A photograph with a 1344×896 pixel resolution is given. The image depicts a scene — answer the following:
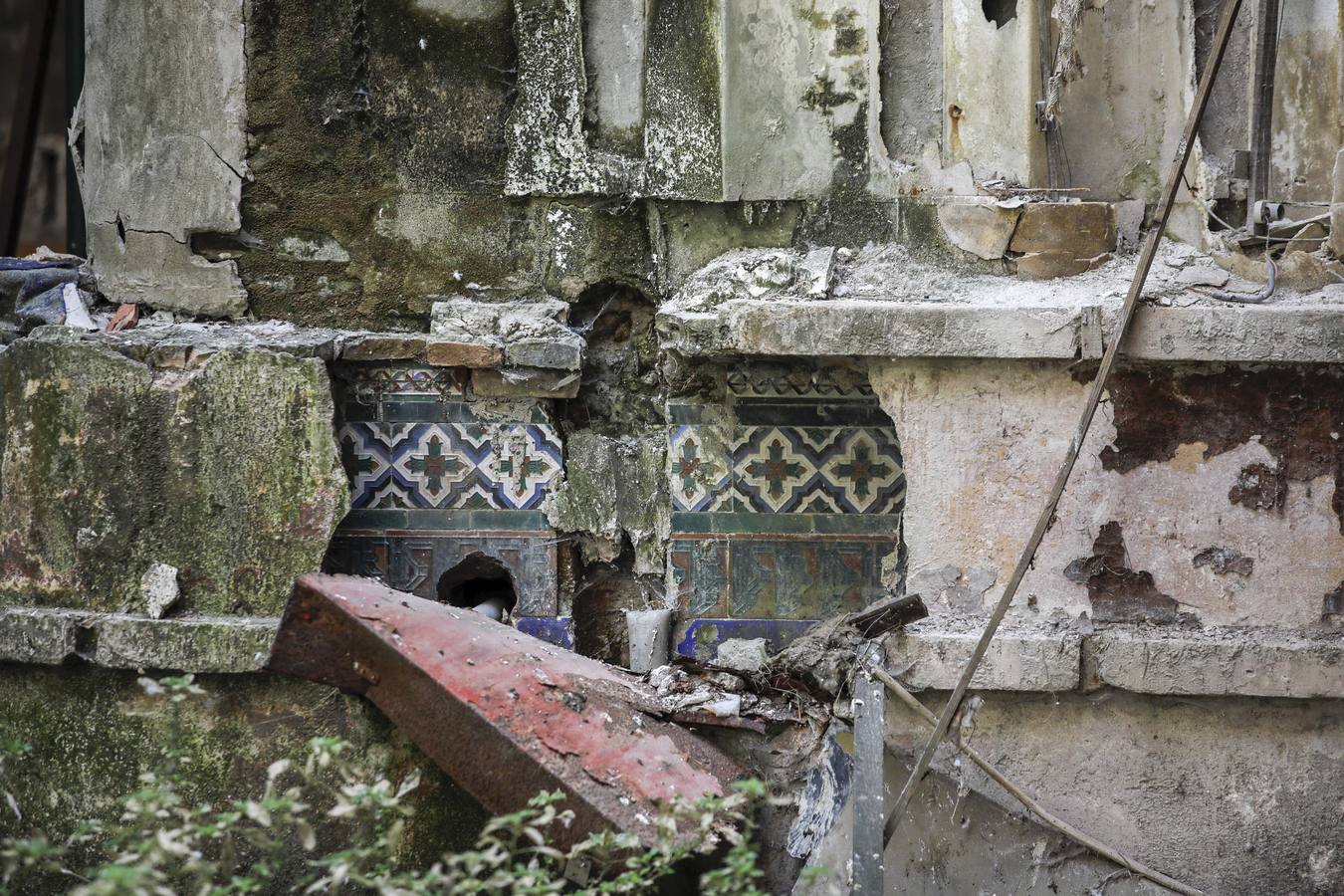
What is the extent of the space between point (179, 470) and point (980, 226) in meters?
2.45

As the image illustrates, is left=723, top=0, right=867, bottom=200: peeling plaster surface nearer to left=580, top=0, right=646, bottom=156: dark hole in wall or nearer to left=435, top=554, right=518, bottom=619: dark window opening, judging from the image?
left=580, top=0, right=646, bottom=156: dark hole in wall

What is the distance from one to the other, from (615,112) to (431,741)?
1.98 metres

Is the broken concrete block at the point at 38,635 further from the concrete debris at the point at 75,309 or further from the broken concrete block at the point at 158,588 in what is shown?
the concrete debris at the point at 75,309

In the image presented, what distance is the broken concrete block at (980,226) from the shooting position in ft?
12.8

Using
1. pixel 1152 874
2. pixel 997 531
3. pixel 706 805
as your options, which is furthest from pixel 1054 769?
pixel 706 805

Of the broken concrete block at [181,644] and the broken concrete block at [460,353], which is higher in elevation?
the broken concrete block at [460,353]

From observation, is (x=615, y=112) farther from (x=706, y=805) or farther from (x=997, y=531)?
(x=706, y=805)

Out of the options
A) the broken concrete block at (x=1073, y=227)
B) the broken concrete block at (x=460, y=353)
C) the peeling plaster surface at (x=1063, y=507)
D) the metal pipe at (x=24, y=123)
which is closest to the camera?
the peeling plaster surface at (x=1063, y=507)

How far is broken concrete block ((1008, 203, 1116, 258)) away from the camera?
386 centimetres

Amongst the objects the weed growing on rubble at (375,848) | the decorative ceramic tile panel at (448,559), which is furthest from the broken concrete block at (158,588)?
the decorative ceramic tile panel at (448,559)

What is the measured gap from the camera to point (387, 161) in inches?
167

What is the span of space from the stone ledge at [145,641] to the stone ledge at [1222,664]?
2365 millimetres

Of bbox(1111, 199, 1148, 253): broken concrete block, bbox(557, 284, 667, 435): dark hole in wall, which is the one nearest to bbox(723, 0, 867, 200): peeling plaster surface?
bbox(557, 284, 667, 435): dark hole in wall

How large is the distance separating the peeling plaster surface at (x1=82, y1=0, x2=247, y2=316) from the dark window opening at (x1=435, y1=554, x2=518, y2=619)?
3.56 ft
